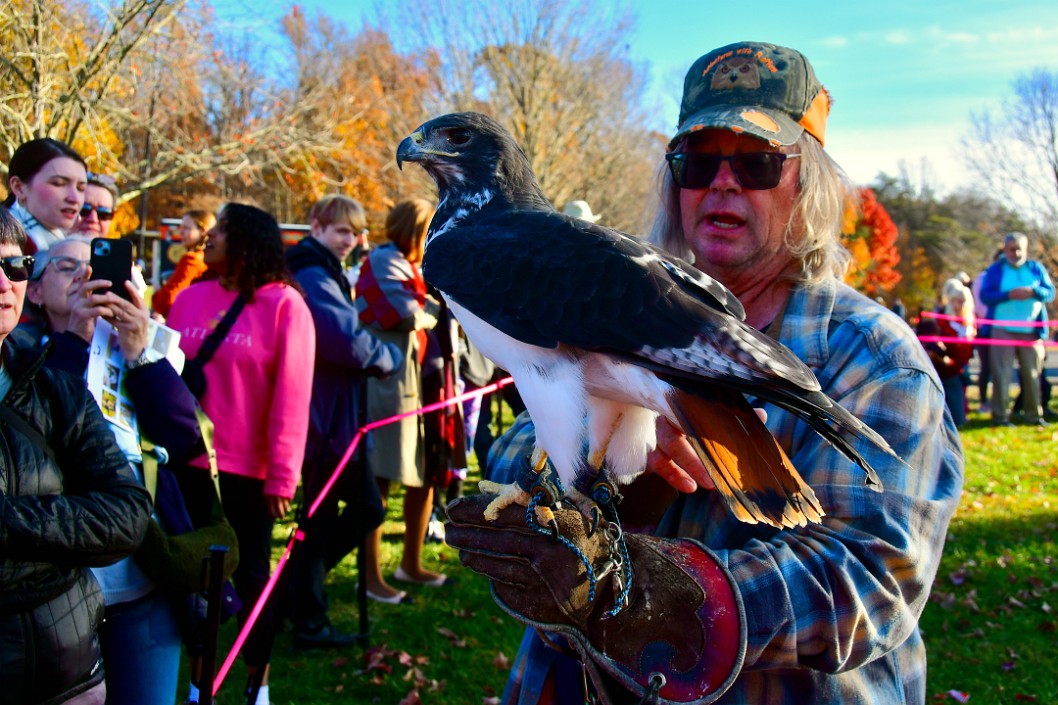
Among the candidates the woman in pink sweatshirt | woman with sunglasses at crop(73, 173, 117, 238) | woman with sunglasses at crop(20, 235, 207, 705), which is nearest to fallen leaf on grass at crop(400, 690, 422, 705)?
the woman in pink sweatshirt

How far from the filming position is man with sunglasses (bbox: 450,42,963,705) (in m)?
1.54

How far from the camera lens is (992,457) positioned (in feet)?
31.2

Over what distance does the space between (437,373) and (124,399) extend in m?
3.23

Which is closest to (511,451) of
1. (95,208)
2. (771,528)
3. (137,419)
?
(771,528)

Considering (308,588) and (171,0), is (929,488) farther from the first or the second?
(171,0)

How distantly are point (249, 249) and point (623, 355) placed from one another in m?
3.00

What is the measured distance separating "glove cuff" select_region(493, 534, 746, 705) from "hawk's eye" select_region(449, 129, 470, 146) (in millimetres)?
1315

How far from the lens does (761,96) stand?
7.32ft

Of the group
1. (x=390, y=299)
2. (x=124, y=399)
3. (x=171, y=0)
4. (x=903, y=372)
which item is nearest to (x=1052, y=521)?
(x=390, y=299)

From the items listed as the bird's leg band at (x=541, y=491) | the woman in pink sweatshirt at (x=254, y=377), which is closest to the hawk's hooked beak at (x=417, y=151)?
the bird's leg band at (x=541, y=491)

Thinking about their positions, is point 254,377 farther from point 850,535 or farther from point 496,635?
point 850,535

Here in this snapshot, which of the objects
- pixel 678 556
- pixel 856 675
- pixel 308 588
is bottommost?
pixel 308 588

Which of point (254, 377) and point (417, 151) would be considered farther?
point (254, 377)

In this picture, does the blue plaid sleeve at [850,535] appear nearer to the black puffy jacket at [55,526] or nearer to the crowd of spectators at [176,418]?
the black puffy jacket at [55,526]
